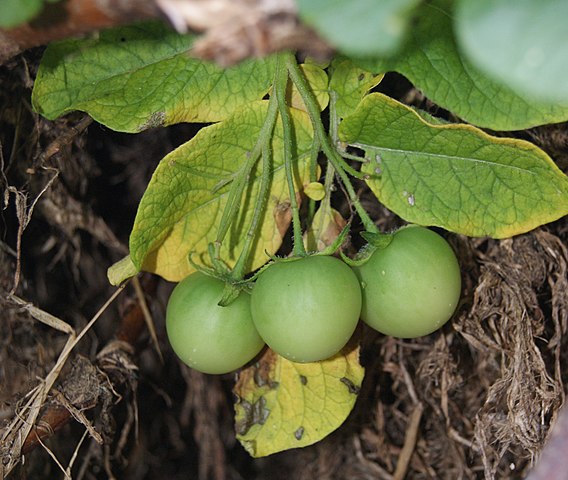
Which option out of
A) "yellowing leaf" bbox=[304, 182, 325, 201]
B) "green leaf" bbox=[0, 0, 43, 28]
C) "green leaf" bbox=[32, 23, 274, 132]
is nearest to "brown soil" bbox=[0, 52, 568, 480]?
"green leaf" bbox=[32, 23, 274, 132]

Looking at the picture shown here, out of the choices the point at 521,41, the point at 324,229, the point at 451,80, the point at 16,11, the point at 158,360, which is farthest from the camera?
the point at 158,360

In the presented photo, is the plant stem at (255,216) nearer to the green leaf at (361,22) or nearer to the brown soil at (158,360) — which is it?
the brown soil at (158,360)

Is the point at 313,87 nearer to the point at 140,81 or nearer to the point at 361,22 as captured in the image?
the point at 140,81

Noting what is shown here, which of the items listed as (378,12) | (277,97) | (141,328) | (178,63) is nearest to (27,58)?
(178,63)

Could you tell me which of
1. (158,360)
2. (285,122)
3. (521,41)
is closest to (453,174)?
(285,122)

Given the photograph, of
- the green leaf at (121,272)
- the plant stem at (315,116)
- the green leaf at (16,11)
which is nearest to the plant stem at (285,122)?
the plant stem at (315,116)
